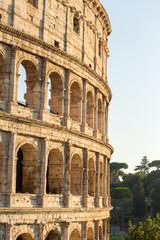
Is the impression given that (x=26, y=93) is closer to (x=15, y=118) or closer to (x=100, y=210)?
(x=15, y=118)

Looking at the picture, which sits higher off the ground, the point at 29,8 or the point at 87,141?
the point at 29,8

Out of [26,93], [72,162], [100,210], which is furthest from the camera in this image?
[100,210]

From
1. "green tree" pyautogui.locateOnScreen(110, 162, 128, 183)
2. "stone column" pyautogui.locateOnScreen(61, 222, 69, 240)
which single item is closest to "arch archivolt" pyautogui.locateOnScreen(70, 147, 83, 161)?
"stone column" pyautogui.locateOnScreen(61, 222, 69, 240)

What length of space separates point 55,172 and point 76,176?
2.07 m

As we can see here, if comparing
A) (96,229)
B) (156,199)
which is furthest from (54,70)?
(156,199)

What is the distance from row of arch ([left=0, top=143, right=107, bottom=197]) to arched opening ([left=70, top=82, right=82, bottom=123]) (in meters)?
2.25

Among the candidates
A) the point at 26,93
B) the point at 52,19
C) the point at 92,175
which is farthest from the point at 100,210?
the point at 52,19

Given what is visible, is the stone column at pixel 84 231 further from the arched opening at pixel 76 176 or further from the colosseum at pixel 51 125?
the arched opening at pixel 76 176

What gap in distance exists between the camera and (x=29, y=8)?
19922 mm

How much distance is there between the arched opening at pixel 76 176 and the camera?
74.2ft

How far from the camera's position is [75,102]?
2348 cm

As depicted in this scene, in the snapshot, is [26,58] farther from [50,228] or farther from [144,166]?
[144,166]

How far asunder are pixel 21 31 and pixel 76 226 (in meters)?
10.0

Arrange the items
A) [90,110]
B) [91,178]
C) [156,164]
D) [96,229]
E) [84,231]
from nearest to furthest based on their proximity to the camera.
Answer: [84,231]
[96,229]
[91,178]
[90,110]
[156,164]
